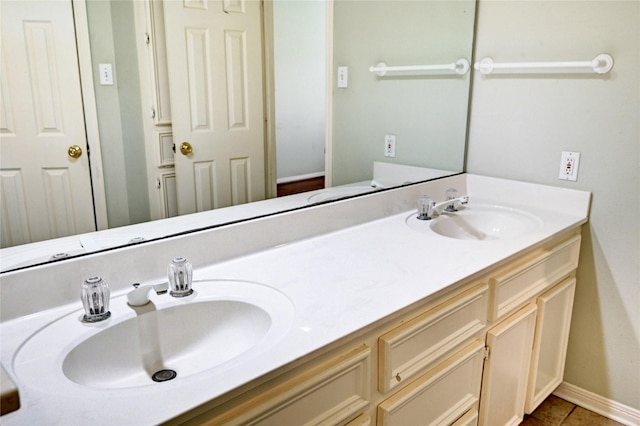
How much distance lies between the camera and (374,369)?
1.14 metres

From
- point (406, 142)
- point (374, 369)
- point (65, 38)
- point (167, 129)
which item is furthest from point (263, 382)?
point (406, 142)

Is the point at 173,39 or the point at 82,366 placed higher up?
the point at 173,39

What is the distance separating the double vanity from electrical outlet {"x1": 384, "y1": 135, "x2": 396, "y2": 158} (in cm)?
29

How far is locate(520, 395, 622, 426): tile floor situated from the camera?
2.03 m

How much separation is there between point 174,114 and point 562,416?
200 cm

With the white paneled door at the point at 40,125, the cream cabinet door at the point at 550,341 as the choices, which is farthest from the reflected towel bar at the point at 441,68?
the white paneled door at the point at 40,125

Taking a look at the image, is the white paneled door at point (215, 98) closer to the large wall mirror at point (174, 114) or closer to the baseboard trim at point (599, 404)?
the large wall mirror at point (174, 114)

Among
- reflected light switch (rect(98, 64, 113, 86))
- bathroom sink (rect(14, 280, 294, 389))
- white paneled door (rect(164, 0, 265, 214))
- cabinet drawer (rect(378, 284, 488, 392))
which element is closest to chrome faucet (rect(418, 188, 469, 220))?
cabinet drawer (rect(378, 284, 488, 392))

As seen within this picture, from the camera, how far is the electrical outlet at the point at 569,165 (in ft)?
6.45

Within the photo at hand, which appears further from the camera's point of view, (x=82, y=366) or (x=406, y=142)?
(x=406, y=142)

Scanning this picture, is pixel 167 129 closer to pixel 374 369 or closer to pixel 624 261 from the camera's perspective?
pixel 374 369

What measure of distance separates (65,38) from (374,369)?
3.31 ft

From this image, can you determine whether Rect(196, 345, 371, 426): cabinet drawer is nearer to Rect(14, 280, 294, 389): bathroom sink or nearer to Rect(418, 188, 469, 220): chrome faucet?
Rect(14, 280, 294, 389): bathroom sink

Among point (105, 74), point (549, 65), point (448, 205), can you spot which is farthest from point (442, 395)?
point (549, 65)
